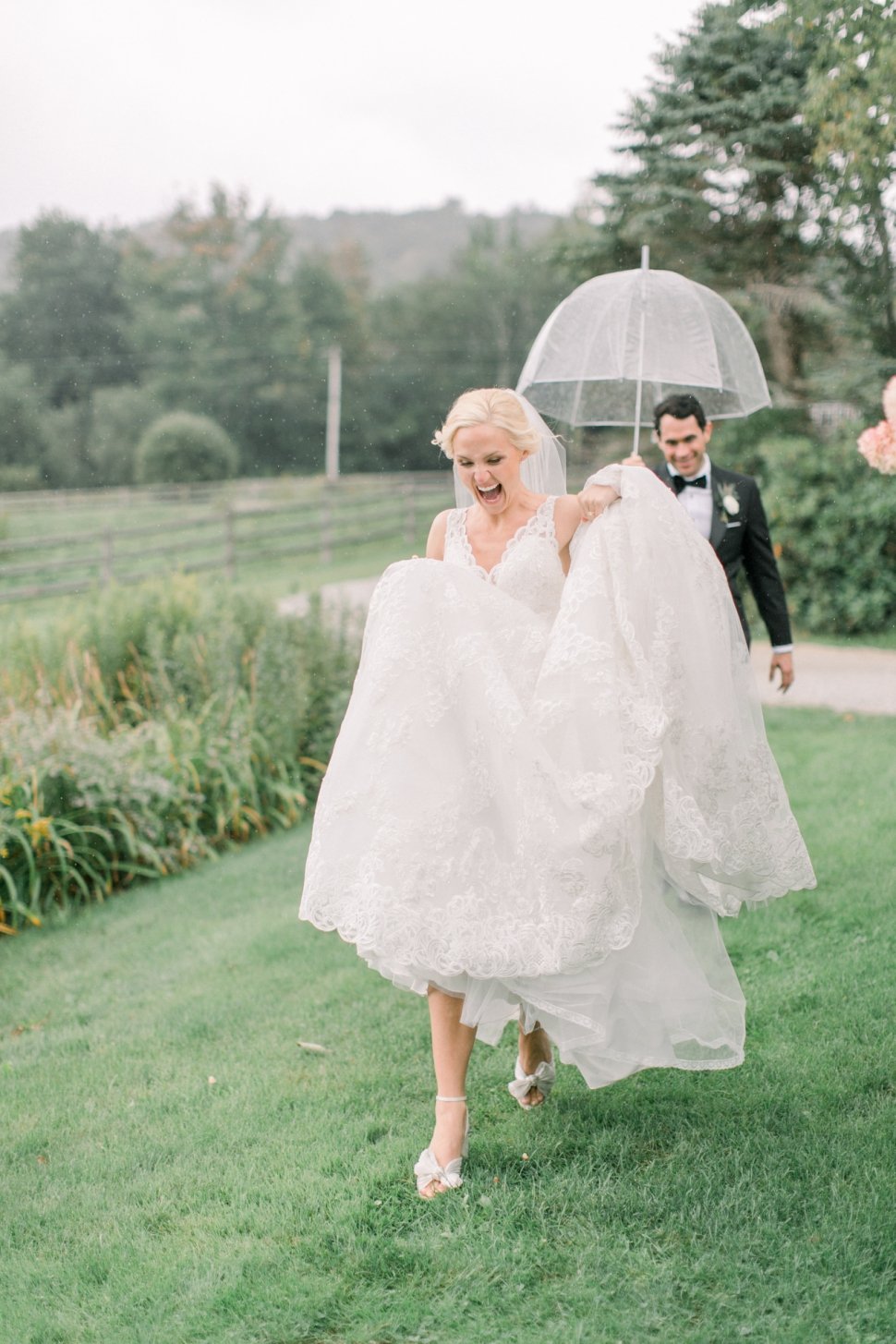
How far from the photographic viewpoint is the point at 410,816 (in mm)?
2693

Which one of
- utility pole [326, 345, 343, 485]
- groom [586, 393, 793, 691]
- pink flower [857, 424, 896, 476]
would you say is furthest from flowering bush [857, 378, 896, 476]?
utility pole [326, 345, 343, 485]

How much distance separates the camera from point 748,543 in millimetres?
4684

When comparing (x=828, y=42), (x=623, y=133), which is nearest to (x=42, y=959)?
(x=828, y=42)

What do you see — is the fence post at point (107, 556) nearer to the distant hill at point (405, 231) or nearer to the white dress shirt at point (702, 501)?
the white dress shirt at point (702, 501)

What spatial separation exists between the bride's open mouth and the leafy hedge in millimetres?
3394

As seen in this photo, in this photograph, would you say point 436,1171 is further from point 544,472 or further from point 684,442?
point 684,442


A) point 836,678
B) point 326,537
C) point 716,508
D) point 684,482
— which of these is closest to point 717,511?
point 716,508

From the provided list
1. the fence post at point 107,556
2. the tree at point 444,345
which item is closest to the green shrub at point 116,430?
the tree at point 444,345

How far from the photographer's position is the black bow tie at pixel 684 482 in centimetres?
470

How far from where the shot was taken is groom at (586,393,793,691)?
4.57 metres

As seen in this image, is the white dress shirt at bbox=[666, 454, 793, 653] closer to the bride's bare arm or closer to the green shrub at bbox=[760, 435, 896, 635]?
the bride's bare arm

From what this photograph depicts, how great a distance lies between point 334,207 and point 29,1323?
3351 inches

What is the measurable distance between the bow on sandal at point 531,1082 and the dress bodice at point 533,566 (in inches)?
50.7

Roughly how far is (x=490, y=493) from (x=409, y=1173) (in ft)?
5.70
